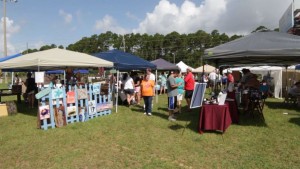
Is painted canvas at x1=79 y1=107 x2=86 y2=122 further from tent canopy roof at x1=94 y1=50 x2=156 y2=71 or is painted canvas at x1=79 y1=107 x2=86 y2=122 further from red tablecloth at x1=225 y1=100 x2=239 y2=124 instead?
red tablecloth at x1=225 y1=100 x2=239 y2=124

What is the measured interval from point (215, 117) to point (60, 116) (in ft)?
14.5

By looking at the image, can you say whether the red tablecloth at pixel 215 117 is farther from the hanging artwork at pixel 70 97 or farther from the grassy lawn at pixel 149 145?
the hanging artwork at pixel 70 97

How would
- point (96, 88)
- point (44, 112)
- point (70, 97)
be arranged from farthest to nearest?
point (96, 88) < point (70, 97) < point (44, 112)

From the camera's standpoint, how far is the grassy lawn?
4.87 meters

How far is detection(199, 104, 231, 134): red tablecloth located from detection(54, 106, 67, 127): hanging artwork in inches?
158

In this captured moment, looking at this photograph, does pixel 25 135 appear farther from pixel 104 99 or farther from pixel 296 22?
pixel 296 22

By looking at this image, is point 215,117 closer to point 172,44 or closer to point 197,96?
point 197,96

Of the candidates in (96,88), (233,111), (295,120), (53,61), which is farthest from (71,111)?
(295,120)

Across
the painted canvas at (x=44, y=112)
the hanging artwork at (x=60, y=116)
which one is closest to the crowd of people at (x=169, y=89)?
the hanging artwork at (x=60, y=116)

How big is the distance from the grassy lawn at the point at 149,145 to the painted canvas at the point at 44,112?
16.1 inches

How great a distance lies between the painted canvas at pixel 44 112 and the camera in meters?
7.44

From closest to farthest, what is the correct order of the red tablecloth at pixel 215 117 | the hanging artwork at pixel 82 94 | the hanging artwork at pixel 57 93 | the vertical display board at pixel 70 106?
the red tablecloth at pixel 215 117 → the vertical display board at pixel 70 106 → the hanging artwork at pixel 57 93 → the hanging artwork at pixel 82 94

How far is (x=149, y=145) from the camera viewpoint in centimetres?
593

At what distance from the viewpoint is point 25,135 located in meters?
6.89
